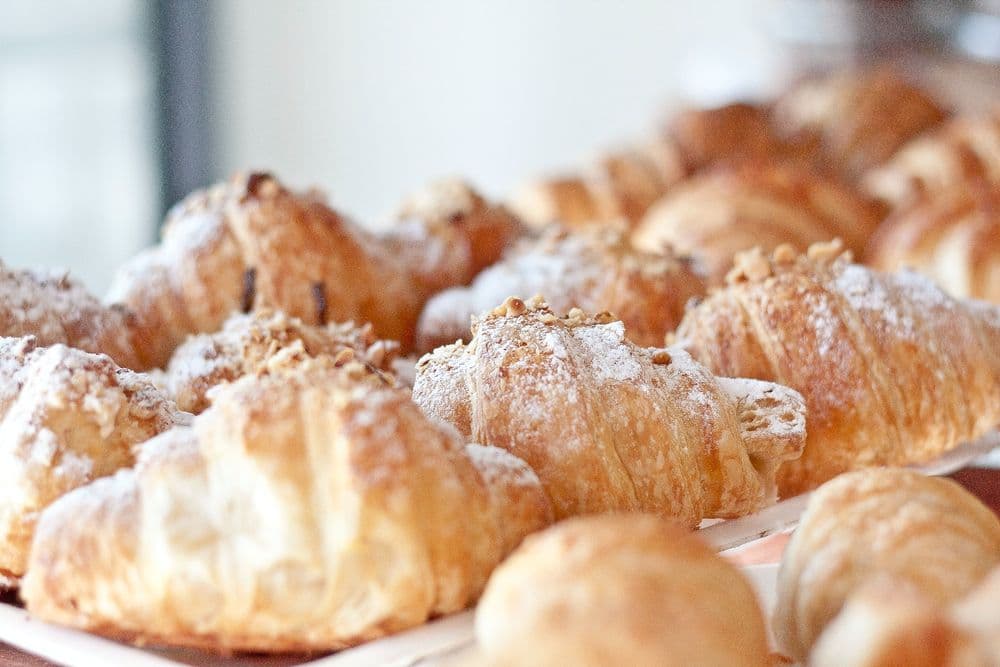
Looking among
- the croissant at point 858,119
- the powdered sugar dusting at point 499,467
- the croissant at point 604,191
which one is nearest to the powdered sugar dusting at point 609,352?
the powdered sugar dusting at point 499,467

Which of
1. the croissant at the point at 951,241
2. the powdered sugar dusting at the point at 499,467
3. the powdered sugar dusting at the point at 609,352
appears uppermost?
the powdered sugar dusting at the point at 609,352

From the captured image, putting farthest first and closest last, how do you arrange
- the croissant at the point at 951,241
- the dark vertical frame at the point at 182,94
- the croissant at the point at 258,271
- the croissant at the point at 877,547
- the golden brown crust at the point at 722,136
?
the dark vertical frame at the point at 182,94, the golden brown crust at the point at 722,136, the croissant at the point at 951,241, the croissant at the point at 258,271, the croissant at the point at 877,547

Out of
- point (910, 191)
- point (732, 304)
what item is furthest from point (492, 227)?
point (910, 191)

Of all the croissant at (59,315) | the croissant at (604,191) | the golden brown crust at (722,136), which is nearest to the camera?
the croissant at (59,315)

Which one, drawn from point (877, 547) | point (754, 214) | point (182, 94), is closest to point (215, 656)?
point (877, 547)

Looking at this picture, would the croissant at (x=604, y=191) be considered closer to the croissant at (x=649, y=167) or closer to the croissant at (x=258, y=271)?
the croissant at (x=649, y=167)

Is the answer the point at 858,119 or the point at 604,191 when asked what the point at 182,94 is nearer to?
the point at 604,191

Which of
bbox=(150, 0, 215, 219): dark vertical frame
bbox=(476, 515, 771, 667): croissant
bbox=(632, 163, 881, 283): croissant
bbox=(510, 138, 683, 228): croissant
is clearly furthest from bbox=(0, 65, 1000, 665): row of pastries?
bbox=(150, 0, 215, 219): dark vertical frame

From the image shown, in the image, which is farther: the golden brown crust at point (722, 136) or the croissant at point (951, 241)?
the golden brown crust at point (722, 136)
